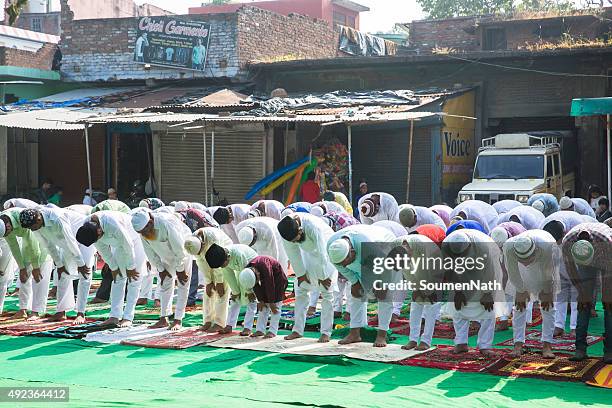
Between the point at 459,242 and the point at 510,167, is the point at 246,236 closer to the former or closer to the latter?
the point at 459,242

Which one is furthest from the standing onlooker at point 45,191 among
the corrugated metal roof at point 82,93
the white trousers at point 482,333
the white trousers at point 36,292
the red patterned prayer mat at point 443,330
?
the white trousers at point 482,333

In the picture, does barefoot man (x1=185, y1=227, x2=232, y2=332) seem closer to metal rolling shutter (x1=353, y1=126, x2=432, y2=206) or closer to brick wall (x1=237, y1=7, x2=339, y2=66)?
metal rolling shutter (x1=353, y1=126, x2=432, y2=206)

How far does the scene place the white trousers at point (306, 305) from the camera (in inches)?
429

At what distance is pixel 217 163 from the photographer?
2178cm

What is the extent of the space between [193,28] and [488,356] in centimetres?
1834

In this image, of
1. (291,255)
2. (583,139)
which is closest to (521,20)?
(583,139)

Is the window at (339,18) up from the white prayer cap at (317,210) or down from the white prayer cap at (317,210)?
up

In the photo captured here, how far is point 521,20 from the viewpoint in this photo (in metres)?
30.0

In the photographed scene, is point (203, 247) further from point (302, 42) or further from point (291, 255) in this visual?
point (302, 42)

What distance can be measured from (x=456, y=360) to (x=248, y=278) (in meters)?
2.31

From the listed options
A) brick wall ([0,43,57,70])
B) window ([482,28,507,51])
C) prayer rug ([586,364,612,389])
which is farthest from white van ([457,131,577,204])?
brick wall ([0,43,57,70])

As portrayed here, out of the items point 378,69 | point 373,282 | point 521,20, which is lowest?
point 373,282

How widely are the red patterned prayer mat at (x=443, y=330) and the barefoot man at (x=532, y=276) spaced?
54.7 inches

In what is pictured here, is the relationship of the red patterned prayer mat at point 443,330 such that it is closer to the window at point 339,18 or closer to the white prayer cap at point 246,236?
the white prayer cap at point 246,236
